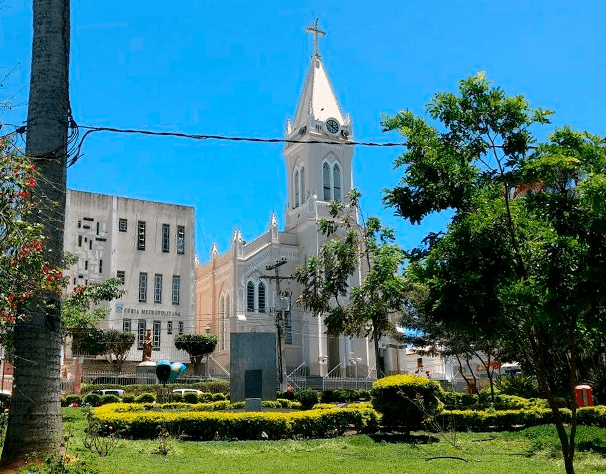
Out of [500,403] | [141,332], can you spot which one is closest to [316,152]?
[141,332]

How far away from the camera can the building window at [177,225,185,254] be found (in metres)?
43.0

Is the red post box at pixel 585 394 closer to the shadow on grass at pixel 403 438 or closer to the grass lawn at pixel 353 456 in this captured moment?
the grass lawn at pixel 353 456

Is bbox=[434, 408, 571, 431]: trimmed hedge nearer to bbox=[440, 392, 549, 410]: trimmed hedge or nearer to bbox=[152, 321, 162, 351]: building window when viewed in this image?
bbox=[440, 392, 549, 410]: trimmed hedge

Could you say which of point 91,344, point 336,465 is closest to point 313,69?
point 91,344

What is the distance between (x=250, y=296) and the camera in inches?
1871

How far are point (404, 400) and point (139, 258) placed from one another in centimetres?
2861

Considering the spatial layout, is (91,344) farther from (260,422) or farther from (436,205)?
(436,205)

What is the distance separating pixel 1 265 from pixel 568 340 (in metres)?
6.92

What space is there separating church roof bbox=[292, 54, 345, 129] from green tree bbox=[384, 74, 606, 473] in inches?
1660

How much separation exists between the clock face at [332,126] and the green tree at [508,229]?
42.1m

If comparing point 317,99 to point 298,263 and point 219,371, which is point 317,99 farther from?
point 219,371

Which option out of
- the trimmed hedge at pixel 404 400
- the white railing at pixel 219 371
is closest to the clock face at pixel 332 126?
the white railing at pixel 219 371

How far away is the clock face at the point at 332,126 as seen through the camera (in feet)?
167

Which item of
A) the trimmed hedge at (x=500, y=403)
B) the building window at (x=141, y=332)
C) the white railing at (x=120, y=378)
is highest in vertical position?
the building window at (x=141, y=332)
